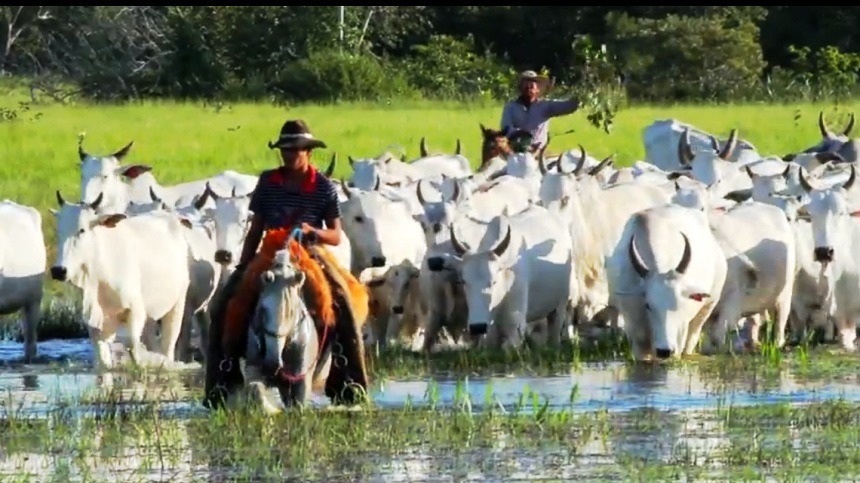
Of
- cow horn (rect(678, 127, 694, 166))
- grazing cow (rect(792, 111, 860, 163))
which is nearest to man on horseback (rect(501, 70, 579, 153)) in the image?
cow horn (rect(678, 127, 694, 166))

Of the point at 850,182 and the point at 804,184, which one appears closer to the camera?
the point at 804,184

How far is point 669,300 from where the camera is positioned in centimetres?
1315

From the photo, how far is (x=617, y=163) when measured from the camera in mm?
27219

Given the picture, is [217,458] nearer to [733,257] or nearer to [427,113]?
[733,257]

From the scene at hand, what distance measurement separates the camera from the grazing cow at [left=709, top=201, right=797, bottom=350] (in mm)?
14383

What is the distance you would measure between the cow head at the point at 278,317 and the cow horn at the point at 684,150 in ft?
35.6

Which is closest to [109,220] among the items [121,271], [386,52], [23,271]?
[121,271]

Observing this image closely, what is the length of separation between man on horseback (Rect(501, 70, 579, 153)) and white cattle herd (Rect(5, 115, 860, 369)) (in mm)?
1094

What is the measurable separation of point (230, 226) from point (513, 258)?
2012mm

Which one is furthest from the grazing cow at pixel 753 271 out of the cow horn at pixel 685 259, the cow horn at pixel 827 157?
the cow horn at pixel 827 157

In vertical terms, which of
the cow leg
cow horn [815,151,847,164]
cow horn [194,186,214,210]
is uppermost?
cow horn [815,151,847,164]

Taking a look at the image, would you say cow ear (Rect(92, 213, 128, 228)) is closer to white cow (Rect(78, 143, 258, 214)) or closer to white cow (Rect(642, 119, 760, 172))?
white cow (Rect(78, 143, 258, 214))

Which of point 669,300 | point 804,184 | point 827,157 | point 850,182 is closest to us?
point 669,300

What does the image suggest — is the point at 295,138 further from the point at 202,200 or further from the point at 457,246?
the point at 202,200
